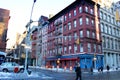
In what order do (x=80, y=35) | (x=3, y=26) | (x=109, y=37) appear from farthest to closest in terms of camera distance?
(x=3, y=26) → (x=109, y=37) → (x=80, y=35)

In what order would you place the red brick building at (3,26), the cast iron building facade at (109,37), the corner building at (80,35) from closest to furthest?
1. the corner building at (80,35)
2. the cast iron building facade at (109,37)
3. the red brick building at (3,26)

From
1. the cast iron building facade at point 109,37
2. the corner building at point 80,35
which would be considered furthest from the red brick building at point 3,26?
the cast iron building facade at point 109,37

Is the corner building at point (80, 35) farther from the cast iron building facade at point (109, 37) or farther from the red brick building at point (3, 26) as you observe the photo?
the red brick building at point (3, 26)

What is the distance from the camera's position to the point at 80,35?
40344mm

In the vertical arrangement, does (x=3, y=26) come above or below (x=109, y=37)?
above

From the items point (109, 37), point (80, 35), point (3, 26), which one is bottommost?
point (80, 35)

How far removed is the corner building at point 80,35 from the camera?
38875 millimetres

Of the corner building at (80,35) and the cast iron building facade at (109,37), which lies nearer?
the corner building at (80,35)

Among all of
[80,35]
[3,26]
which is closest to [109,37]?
[80,35]

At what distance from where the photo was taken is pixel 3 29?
4844 centimetres

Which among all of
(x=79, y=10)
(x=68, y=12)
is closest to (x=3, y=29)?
(x=68, y=12)

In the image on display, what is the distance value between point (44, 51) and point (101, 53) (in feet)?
83.4

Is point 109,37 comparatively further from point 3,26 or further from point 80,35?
point 3,26

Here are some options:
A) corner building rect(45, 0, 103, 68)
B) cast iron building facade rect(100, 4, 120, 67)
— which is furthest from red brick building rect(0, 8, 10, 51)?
cast iron building facade rect(100, 4, 120, 67)
